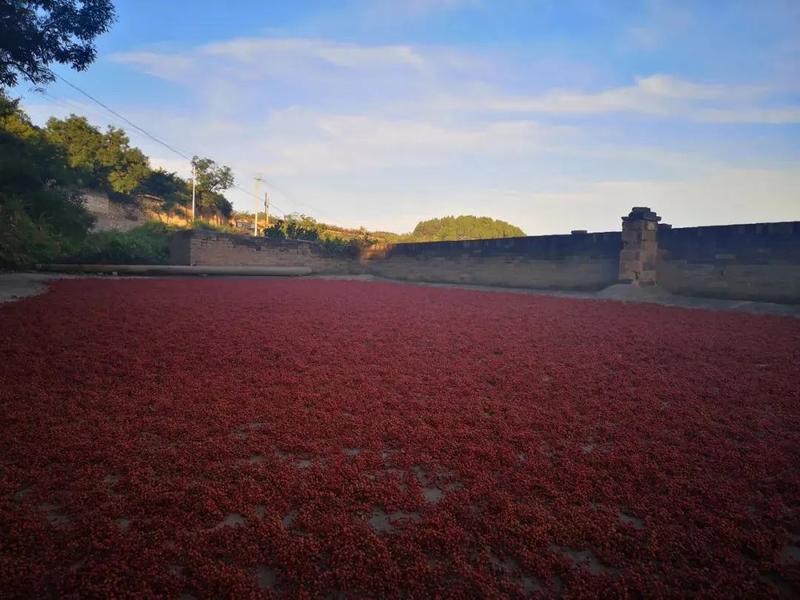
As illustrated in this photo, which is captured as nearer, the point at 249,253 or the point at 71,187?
the point at 71,187

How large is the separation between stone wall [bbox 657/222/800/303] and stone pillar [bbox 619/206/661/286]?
9.7 inches

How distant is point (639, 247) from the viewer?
13.1 m

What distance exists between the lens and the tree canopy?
50.4m

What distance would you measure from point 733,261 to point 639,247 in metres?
Result: 2.33

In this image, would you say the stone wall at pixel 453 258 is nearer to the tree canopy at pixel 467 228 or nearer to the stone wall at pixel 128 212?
the stone wall at pixel 128 212

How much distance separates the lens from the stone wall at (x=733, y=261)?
421 inches

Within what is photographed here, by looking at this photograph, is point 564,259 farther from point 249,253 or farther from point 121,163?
point 121,163

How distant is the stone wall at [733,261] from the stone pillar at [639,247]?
0.81 feet

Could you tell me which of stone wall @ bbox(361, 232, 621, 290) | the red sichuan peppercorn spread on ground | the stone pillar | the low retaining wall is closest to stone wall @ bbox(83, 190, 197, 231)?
the low retaining wall

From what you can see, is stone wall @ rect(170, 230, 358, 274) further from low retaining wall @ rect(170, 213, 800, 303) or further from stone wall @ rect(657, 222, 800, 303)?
stone wall @ rect(657, 222, 800, 303)

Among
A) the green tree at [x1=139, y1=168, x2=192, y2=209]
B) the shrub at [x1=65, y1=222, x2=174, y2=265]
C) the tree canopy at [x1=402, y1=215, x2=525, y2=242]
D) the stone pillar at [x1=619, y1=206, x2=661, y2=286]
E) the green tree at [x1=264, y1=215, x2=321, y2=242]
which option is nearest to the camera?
the stone pillar at [x1=619, y1=206, x2=661, y2=286]

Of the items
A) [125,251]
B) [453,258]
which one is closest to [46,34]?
[125,251]

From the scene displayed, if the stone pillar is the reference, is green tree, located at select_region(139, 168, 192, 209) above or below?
above

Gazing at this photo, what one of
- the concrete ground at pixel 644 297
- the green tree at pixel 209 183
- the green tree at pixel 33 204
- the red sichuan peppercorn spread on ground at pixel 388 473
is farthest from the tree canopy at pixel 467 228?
the red sichuan peppercorn spread on ground at pixel 388 473
